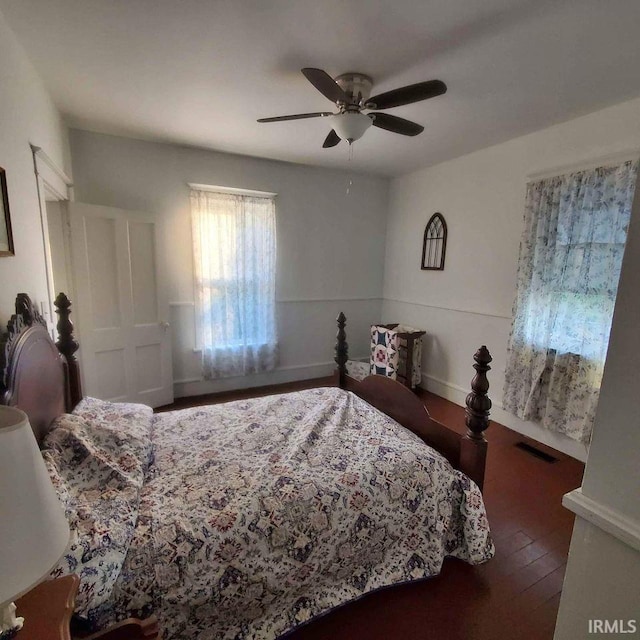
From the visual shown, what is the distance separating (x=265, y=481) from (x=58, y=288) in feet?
9.10

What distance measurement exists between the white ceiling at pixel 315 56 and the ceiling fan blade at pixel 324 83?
21 centimetres

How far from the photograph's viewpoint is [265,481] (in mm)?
1463

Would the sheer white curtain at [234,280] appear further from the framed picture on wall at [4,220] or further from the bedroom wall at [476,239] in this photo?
the framed picture on wall at [4,220]

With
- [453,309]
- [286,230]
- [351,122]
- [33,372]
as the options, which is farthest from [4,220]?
[453,309]

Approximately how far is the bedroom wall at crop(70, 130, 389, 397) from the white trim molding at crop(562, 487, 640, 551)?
3.51m

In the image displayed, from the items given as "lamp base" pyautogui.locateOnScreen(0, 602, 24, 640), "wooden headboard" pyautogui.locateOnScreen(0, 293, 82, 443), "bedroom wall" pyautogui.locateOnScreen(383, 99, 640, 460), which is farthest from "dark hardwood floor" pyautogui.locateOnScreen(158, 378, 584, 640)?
"wooden headboard" pyautogui.locateOnScreen(0, 293, 82, 443)

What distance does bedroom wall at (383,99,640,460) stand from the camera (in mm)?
2604

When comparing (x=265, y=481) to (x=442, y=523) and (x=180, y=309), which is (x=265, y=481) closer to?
(x=442, y=523)

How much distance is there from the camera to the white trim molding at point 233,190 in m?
3.47

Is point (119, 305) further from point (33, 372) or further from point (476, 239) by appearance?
point (476, 239)

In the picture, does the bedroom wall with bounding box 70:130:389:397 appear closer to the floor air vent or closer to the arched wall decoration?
the arched wall decoration

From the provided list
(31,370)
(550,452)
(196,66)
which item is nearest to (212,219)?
(196,66)

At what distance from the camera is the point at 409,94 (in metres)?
1.84

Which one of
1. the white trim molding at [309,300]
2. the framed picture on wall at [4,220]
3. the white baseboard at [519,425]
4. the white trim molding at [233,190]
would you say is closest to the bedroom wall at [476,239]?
the white baseboard at [519,425]
